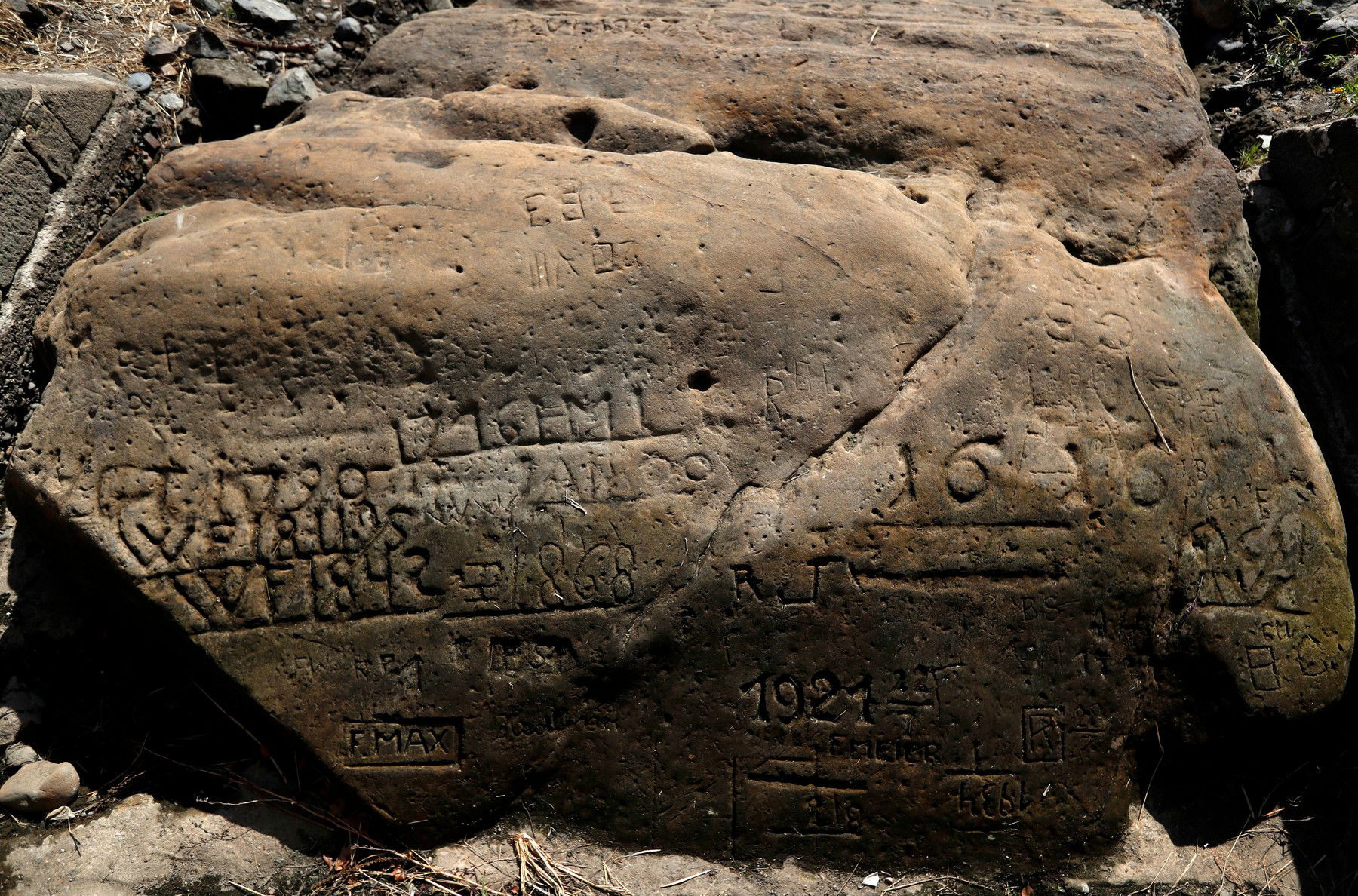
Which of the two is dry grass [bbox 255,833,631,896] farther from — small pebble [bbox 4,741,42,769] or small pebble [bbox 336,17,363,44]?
small pebble [bbox 336,17,363,44]

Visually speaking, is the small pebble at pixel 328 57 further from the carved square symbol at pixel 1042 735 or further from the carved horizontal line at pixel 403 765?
the carved square symbol at pixel 1042 735

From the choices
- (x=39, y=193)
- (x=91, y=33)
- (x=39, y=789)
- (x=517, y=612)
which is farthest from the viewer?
(x=91, y=33)

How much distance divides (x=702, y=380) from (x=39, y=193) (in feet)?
7.22

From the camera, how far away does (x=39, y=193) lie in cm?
330

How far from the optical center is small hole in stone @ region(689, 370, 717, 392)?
2697 millimetres

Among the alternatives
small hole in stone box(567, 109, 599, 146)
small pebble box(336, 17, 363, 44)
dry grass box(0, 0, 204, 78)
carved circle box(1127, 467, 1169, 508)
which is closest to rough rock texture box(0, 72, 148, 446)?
dry grass box(0, 0, 204, 78)

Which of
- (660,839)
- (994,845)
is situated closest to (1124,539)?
(994,845)

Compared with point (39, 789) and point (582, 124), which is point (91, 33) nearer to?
point (582, 124)

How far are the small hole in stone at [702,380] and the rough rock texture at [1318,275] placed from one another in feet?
6.39

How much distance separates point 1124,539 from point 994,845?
857 millimetres

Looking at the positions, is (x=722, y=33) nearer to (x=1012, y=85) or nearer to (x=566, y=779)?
(x=1012, y=85)

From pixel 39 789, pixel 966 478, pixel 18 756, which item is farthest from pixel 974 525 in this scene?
pixel 18 756

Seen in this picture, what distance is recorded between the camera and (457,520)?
264 centimetres

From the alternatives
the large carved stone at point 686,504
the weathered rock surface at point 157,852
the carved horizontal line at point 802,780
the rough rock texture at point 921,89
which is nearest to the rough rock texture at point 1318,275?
the rough rock texture at point 921,89
